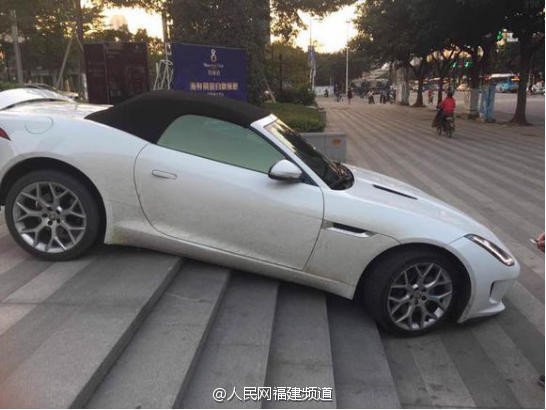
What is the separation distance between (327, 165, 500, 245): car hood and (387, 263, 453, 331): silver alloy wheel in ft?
0.85

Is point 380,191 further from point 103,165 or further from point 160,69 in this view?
point 160,69

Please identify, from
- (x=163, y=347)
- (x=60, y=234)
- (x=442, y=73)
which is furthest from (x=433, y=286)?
(x=442, y=73)

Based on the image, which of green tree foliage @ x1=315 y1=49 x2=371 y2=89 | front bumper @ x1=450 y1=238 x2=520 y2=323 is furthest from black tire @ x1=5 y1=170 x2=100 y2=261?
green tree foliage @ x1=315 y1=49 x2=371 y2=89

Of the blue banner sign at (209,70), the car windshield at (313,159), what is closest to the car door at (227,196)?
the car windshield at (313,159)

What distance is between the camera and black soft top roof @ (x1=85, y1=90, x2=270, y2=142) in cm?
384

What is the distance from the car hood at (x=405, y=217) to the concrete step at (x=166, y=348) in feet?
3.91

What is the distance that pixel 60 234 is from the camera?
12.8 ft

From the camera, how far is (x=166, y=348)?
2883mm

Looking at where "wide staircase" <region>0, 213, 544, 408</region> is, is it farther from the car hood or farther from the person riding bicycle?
the person riding bicycle

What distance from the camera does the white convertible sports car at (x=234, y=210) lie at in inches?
142

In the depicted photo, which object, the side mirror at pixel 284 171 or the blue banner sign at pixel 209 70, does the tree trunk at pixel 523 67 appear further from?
the side mirror at pixel 284 171

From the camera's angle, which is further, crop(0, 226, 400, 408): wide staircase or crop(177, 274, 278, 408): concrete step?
crop(177, 274, 278, 408): concrete step

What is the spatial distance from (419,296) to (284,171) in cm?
139

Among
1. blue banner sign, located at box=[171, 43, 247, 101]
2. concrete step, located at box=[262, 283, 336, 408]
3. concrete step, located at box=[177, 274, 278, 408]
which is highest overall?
blue banner sign, located at box=[171, 43, 247, 101]
